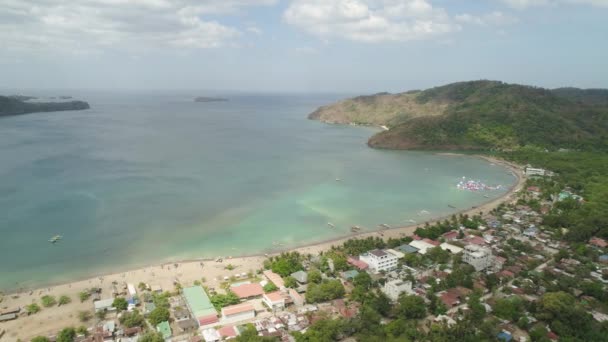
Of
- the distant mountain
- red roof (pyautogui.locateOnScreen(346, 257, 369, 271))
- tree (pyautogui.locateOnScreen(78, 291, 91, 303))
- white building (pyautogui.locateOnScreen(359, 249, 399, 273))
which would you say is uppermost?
the distant mountain

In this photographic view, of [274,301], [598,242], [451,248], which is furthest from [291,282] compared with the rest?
[598,242]

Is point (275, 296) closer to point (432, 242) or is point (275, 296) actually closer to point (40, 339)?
point (40, 339)

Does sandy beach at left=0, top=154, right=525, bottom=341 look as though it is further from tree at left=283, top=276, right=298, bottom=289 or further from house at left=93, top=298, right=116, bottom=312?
tree at left=283, top=276, right=298, bottom=289

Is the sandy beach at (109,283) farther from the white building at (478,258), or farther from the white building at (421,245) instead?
the white building at (478,258)

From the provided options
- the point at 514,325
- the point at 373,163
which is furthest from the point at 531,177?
the point at 514,325

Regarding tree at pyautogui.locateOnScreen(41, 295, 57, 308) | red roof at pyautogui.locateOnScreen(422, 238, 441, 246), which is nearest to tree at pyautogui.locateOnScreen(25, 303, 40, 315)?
tree at pyautogui.locateOnScreen(41, 295, 57, 308)

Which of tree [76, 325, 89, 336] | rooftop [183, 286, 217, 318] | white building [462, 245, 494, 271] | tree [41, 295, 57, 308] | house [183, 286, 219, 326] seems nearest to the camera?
tree [76, 325, 89, 336]
